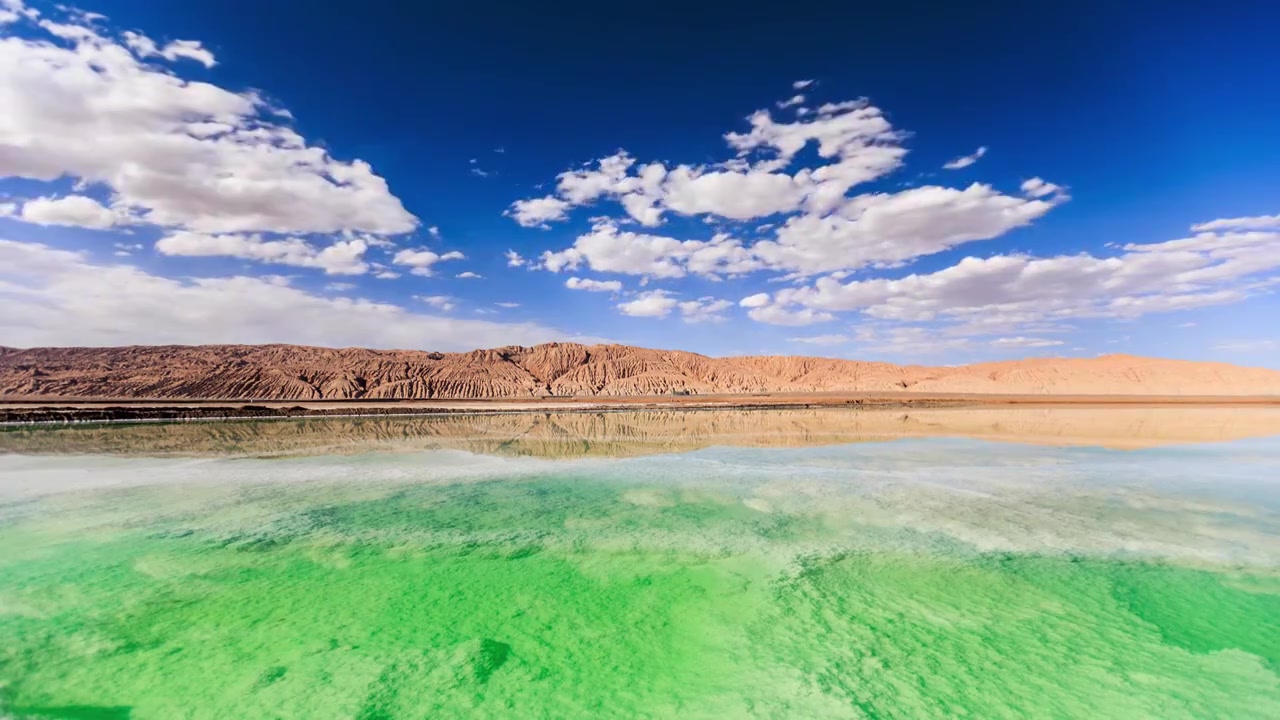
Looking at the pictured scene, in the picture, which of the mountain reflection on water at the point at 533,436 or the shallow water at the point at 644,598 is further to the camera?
the mountain reflection on water at the point at 533,436

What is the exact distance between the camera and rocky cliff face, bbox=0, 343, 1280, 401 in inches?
2970

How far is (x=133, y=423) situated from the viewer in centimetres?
3247

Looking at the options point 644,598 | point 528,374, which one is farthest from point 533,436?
point 528,374

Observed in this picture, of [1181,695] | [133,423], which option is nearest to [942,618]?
[1181,695]

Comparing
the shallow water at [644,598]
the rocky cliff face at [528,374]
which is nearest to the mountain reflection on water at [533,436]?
the shallow water at [644,598]

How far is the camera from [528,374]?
10769 cm

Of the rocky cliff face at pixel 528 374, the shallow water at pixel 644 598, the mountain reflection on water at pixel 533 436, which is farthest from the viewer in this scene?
the rocky cliff face at pixel 528 374

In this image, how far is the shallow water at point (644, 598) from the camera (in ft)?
14.7

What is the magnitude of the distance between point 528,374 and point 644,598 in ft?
339

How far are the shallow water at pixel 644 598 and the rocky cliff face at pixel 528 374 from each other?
70696 mm

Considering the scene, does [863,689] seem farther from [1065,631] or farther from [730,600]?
[1065,631]

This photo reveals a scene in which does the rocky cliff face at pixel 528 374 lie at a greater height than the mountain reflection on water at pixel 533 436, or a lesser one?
greater

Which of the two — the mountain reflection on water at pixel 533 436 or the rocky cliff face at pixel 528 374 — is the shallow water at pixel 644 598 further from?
the rocky cliff face at pixel 528 374

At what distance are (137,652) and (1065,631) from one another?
8.16m
